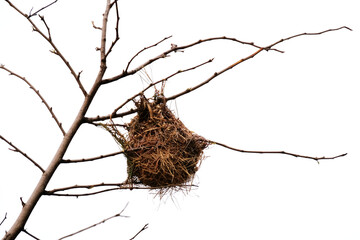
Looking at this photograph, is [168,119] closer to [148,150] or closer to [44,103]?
[148,150]

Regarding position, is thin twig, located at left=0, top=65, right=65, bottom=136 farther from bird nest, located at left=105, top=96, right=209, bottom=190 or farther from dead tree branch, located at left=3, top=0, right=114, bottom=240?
bird nest, located at left=105, top=96, right=209, bottom=190

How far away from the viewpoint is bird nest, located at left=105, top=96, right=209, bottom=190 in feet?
9.42

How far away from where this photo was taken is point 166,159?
285 cm

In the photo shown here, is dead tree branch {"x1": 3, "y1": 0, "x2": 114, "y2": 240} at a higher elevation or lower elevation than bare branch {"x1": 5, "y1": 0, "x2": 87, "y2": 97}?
lower

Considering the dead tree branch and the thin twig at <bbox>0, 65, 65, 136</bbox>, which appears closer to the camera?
the dead tree branch

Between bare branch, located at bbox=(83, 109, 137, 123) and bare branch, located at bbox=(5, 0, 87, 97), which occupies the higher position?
bare branch, located at bbox=(5, 0, 87, 97)

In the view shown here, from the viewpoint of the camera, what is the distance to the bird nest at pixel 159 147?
2870 millimetres

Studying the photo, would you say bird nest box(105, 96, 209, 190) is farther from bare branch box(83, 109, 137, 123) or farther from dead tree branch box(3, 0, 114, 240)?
dead tree branch box(3, 0, 114, 240)

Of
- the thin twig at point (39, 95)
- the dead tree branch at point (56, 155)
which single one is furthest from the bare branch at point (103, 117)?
the thin twig at point (39, 95)

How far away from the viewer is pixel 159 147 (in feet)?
9.50

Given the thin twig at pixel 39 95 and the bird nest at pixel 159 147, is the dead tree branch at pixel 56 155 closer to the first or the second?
the thin twig at pixel 39 95

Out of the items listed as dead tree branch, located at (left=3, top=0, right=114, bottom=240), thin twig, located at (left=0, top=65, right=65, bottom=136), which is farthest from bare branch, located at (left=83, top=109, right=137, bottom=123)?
thin twig, located at (left=0, top=65, right=65, bottom=136)

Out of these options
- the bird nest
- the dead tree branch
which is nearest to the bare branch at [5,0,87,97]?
the dead tree branch

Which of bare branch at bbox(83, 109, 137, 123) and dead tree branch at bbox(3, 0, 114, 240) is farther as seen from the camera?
bare branch at bbox(83, 109, 137, 123)
